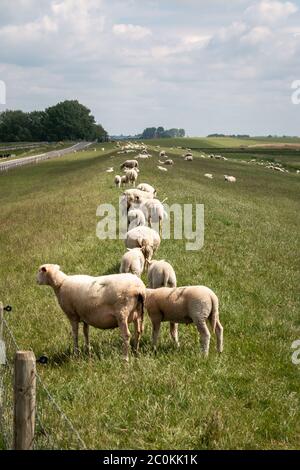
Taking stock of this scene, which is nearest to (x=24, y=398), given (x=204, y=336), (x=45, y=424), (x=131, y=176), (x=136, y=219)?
(x=45, y=424)

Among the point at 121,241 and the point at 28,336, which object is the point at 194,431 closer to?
the point at 28,336

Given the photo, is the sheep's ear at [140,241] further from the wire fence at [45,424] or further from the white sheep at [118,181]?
the white sheep at [118,181]

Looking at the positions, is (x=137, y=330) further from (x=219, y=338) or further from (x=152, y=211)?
(x=152, y=211)

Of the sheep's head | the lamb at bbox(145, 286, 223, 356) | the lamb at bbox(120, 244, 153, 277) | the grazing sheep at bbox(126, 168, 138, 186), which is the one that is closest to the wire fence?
the sheep's head

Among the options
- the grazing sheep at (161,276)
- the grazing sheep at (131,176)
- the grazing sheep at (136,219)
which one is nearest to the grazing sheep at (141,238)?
the grazing sheep at (136,219)

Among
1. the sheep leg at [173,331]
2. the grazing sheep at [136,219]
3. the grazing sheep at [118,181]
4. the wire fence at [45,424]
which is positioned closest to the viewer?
the wire fence at [45,424]

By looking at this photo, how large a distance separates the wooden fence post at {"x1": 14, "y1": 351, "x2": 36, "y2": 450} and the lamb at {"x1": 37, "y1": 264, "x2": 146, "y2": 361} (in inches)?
129

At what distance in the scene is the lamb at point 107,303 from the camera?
10.1 meters

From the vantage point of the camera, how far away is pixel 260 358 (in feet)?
34.3

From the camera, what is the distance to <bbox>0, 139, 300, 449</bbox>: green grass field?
735 centimetres

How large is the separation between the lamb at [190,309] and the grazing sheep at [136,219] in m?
9.47

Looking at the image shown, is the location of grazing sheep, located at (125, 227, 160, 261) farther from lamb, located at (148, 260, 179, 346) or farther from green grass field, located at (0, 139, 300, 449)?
lamb, located at (148, 260, 179, 346)
